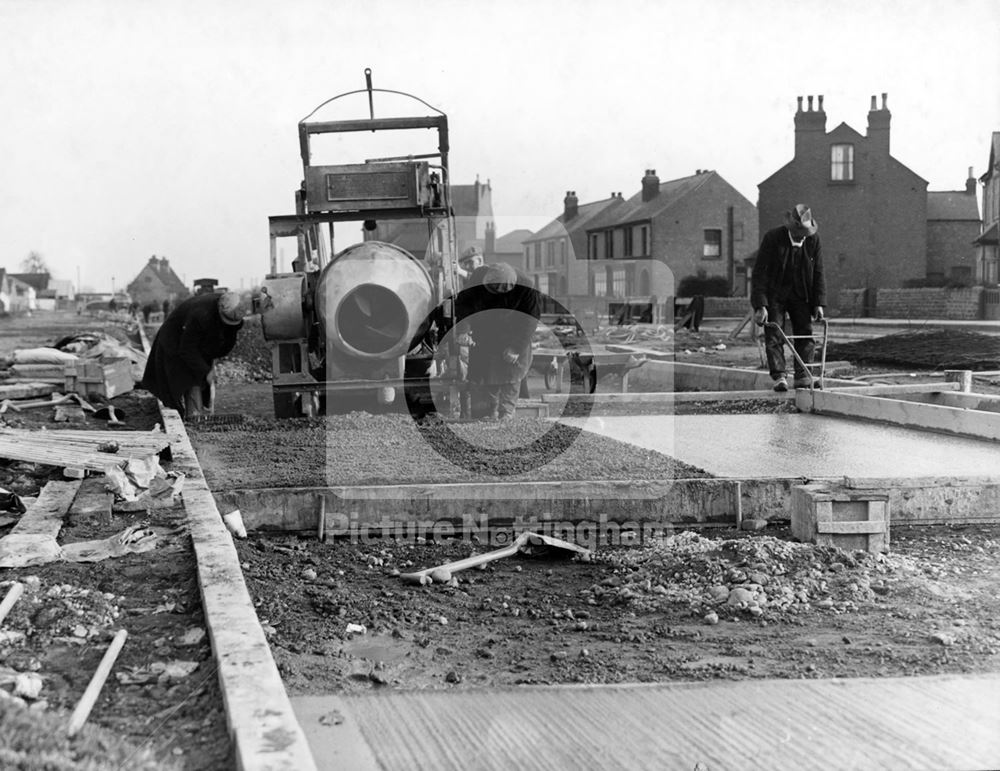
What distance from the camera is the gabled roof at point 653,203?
178ft

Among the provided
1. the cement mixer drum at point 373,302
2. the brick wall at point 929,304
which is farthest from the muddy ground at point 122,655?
the brick wall at point 929,304

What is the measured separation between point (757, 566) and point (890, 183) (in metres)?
43.0

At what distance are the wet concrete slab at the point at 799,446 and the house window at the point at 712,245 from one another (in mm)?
44641

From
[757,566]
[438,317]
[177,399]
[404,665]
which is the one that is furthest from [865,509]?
[177,399]

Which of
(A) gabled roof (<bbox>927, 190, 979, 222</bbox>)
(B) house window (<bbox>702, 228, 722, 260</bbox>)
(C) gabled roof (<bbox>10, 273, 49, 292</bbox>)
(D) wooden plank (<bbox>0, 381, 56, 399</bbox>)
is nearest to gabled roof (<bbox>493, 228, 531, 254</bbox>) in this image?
(B) house window (<bbox>702, 228, 722, 260</bbox>)

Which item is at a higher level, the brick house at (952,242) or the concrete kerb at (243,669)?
the brick house at (952,242)

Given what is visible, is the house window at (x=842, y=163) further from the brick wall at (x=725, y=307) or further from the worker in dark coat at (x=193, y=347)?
the worker in dark coat at (x=193, y=347)

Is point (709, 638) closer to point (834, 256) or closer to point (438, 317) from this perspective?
point (438, 317)

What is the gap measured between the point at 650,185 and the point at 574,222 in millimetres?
10961

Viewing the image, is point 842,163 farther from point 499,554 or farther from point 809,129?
point 499,554

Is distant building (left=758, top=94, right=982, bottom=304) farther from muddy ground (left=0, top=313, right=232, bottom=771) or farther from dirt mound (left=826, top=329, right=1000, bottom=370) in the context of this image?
muddy ground (left=0, top=313, right=232, bottom=771)

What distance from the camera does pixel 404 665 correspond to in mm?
4195

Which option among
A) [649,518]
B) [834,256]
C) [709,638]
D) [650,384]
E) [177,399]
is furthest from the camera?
[834,256]

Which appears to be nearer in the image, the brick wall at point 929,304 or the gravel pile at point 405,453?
the gravel pile at point 405,453
